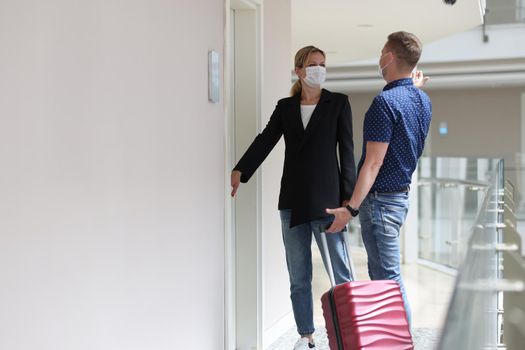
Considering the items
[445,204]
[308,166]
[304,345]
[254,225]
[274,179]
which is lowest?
[304,345]

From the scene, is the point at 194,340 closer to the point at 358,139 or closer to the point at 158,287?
the point at 158,287

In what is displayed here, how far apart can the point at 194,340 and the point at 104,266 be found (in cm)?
106

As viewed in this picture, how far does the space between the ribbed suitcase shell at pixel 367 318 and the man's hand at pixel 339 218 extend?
426mm

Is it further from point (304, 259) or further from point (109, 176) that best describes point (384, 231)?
point (109, 176)

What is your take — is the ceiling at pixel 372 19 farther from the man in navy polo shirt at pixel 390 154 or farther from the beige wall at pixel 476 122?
the beige wall at pixel 476 122

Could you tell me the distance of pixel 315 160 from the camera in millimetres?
4078

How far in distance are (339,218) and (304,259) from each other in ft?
2.00

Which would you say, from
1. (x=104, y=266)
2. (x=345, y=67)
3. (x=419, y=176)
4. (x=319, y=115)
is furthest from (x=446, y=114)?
(x=104, y=266)

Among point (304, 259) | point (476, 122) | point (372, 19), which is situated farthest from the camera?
point (476, 122)

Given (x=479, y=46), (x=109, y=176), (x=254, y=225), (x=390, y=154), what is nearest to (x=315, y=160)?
(x=390, y=154)

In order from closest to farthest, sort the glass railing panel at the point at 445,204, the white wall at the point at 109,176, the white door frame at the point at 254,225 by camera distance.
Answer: the white wall at the point at 109,176
the white door frame at the point at 254,225
the glass railing panel at the point at 445,204

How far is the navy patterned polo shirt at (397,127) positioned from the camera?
3430 millimetres

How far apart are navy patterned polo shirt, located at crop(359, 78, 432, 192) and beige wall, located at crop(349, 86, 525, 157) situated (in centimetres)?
1597

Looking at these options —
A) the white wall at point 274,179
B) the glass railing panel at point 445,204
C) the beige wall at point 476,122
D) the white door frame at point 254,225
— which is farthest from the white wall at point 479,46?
the white door frame at point 254,225
